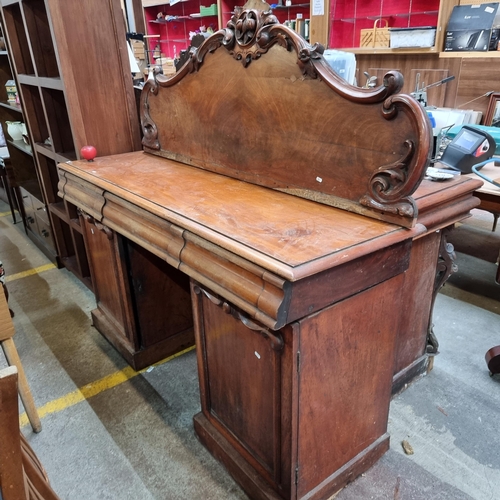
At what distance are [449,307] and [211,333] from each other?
66.1 inches

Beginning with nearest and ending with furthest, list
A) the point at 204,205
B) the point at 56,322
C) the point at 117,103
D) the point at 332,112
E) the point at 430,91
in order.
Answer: the point at 332,112
the point at 204,205
the point at 117,103
the point at 56,322
the point at 430,91

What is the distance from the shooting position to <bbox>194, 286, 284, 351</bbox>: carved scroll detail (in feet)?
3.62

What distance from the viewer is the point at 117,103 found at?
2.21 metres

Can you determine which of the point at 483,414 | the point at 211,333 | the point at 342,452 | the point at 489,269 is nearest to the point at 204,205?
the point at 211,333

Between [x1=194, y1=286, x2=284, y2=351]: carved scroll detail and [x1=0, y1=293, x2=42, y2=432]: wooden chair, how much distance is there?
2.38ft

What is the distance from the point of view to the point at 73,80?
2070 millimetres

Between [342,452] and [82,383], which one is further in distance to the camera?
[82,383]

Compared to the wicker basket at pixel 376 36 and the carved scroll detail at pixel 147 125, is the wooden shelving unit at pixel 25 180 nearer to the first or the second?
the carved scroll detail at pixel 147 125

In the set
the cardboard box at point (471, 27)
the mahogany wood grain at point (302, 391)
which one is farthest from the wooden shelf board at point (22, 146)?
the cardboard box at point (471, 27)

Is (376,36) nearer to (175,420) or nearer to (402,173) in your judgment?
(402,173)

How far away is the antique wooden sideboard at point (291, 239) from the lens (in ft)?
3.58

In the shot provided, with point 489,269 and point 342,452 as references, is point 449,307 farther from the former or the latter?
point 342,452

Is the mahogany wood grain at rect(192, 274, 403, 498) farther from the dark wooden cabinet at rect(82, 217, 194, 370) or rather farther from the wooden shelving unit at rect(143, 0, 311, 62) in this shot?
the wooden shelving unit at rect(143, 0, 311, 62)

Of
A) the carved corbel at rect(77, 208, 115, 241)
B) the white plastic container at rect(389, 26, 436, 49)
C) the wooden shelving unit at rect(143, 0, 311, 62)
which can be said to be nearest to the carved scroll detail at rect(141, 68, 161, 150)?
the carved corbel at rect(77, 208, 115, 241)
